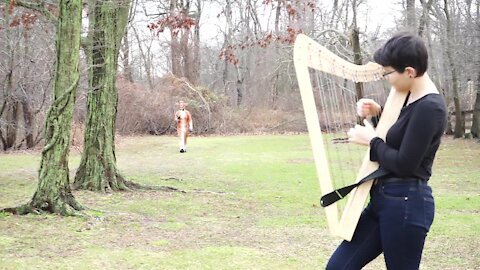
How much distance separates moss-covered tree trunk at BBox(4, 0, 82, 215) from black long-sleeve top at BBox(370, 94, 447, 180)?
4.66 m

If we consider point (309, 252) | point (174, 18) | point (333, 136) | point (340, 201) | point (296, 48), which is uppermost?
point (174, 18)

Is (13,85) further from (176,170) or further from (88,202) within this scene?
(88,202)

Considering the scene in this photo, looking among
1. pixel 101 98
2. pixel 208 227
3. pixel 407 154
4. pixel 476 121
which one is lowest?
pixel 208 227

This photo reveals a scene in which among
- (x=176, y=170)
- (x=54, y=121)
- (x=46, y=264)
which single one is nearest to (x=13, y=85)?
(x=176, y=170)

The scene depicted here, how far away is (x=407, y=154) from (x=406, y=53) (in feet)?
1.40

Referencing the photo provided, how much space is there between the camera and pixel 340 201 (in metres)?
2.78

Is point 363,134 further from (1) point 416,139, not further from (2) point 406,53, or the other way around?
(2) point 406,53

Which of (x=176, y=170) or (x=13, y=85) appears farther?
(x=13, y=85)

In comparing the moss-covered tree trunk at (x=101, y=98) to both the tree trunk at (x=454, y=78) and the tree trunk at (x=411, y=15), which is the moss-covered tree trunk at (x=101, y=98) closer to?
the tree trunk at (x=454, y=78)

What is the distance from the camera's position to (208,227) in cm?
660

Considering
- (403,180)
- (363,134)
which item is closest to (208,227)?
(363,134)

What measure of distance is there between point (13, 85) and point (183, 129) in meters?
5.20

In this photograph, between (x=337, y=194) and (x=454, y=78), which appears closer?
(x=337, y=194)

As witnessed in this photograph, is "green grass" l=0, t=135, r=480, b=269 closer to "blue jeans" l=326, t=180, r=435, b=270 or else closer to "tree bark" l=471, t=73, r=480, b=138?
"blue jeans" l=326, t=180, r=435, b=270
